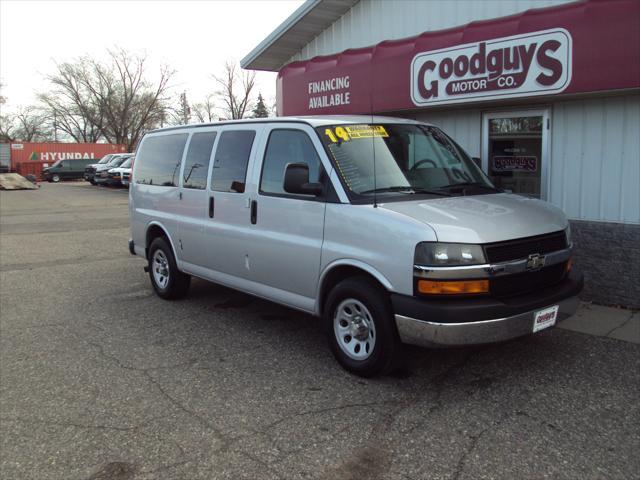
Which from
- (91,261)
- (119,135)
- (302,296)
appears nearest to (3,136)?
(119,135)

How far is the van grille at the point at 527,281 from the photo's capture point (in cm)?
393

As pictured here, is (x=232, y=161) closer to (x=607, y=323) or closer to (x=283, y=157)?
(x=283, y=157)

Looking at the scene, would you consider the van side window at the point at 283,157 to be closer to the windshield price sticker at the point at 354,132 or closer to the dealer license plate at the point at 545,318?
the windshield price sticker at the point at 354,132

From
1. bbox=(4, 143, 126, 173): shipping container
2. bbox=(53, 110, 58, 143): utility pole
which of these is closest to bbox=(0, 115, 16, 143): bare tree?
bbox=(53, 110, 58, 143): utility pole

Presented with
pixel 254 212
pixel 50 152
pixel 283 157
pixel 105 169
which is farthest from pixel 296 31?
pixel 50 152

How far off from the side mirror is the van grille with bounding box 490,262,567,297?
59.5 inches

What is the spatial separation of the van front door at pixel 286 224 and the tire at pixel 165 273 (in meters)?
1.72

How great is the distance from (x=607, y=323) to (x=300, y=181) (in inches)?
139

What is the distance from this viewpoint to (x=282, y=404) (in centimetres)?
404

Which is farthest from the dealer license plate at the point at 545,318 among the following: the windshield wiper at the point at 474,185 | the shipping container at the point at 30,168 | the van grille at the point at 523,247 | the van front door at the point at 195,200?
the shipping container at the point at 30,168

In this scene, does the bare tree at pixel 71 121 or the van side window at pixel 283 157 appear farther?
the bare tree at pixel 71 121

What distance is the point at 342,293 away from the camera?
4.38 meters

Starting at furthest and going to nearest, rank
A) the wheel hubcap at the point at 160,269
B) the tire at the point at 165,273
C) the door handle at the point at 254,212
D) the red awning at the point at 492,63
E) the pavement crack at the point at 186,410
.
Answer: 1. the wheel hubcap at the point at 160,269
2. the tire at the point at 165,273
3. the red awning at the point at 492,63
4. the door handle at the point at 254,212
5. the pavement crack at the point at 186,410

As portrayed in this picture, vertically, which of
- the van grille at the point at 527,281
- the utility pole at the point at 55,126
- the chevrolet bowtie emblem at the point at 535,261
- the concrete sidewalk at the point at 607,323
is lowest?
the concrete sidewalk at the point at 607,323
